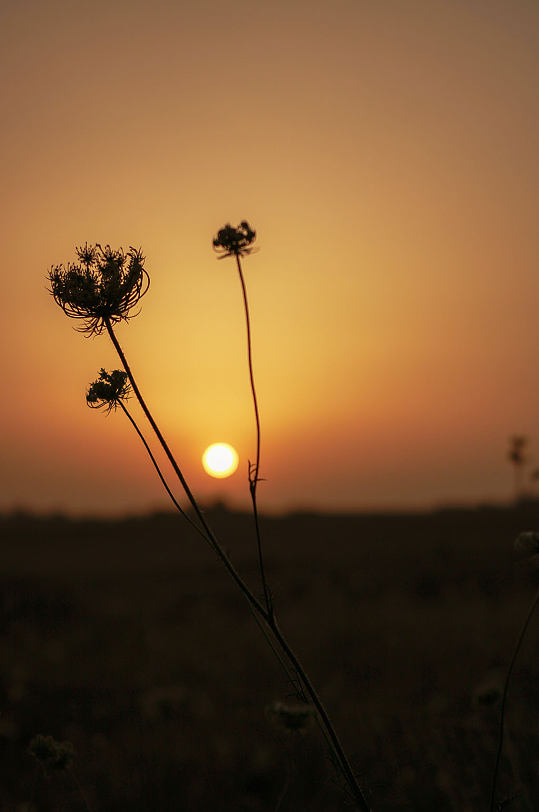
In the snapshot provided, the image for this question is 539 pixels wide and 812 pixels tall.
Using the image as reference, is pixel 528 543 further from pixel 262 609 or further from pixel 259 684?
pixel 259 684

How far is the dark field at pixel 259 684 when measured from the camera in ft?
18.4

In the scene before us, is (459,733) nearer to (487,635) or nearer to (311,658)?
A: (311,658)

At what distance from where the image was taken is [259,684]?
10531mm

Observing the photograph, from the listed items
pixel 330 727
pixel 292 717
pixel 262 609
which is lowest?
pixel 292 717

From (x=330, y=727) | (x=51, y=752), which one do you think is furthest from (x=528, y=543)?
(x=51, y=752)

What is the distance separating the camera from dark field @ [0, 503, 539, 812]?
562 centimetres

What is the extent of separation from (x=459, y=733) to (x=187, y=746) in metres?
2.75

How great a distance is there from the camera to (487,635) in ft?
42.3

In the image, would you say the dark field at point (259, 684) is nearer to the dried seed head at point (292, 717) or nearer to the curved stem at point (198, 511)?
the dried seed head at point (292, 717)

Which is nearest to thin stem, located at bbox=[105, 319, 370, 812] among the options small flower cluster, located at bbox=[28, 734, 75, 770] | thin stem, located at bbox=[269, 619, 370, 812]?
thin stem, located at bbox=[269, 619, 370, 812]

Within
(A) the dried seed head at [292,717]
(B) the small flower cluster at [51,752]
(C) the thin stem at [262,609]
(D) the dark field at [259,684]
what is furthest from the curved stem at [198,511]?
(B) the small flower cluster at [51,752]

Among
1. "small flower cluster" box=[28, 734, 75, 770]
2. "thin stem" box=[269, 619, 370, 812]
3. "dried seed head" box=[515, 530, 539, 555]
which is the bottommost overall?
"small flower cluster" box=[28, 734, 75, 770]

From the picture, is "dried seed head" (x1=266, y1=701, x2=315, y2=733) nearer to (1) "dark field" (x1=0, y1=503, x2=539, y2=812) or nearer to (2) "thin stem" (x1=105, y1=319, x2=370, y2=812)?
(1) "dark field" (x1=0, y1=503, x2=539, y2=812)

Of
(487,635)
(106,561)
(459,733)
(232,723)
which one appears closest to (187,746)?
(232,723)
